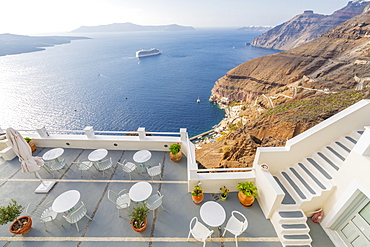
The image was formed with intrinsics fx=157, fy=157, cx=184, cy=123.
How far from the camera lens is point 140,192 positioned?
6395 millimetres

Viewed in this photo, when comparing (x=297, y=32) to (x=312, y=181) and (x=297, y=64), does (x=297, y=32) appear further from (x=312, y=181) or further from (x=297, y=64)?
(x=312, y=181)

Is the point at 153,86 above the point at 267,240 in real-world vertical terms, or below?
below

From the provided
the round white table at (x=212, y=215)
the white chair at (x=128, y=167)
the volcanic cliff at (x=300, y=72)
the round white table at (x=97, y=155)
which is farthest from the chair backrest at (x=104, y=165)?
the volcanic cliff at (x=300, y=72)

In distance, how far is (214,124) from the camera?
45750 millimetres

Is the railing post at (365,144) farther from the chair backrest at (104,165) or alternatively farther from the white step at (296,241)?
the chair backrest at (104,165)

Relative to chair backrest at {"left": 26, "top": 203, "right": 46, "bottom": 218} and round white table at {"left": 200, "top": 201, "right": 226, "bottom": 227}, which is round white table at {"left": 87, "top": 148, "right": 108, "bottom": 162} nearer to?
chair backrest at {"left": 26, "top": 203, "right": 46, "bottom": 218}

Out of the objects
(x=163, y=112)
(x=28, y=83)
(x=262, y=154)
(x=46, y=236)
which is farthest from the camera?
(x=28, y=83)

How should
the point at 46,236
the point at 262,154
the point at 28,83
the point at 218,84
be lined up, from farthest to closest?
the point at 28,83 < the point at 218,84 < the point at 262,154 < the point at 46,236

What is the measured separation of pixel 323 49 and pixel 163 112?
72795 millimetres

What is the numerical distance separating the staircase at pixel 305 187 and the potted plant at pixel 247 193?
93cm

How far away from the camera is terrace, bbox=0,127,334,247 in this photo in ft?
18.9

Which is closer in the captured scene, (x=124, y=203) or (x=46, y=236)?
(x=46, y=236)

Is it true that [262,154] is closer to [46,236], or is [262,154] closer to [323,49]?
[46,236]

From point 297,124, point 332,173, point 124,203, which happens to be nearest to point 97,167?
point 124,203
